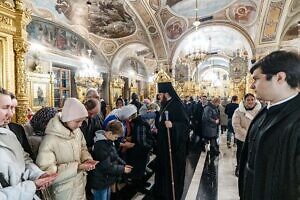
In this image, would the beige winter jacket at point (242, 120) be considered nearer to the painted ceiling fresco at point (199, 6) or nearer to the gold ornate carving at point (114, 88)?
the painted ceiling fresco at point (199, 6)

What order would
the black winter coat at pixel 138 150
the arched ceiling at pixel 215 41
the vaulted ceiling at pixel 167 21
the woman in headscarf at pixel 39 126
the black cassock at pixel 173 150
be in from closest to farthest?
the woman in headscarf at pixel 39 126 < the black cassock at pixel 173 150 < the black winter coat at pixel 138 150 < the vaulted ceiling at pixel 167 21 < the arched ceiling at pixel 215 41

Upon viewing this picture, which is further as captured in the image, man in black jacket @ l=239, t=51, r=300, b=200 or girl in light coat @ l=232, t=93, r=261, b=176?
girl in light coat @ l=232, t=93, r=261, b=176

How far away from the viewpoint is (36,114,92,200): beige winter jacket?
7.49 ft

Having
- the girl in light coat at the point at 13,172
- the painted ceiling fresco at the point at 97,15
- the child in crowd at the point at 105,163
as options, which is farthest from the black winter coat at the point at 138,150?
the painted ceiling fresco at the point at 97,15

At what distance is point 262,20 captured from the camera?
12.1 meters

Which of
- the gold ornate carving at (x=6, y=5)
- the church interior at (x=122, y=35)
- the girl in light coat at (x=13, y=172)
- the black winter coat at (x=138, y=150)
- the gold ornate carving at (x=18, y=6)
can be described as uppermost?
the church interior at (x=122, y=35)

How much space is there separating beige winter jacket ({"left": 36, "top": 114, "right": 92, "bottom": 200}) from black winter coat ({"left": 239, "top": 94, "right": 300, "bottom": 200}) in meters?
1.71

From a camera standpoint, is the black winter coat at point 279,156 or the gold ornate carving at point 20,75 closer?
the black winter coat at point 279,156

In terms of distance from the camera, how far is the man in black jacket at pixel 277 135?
147cm

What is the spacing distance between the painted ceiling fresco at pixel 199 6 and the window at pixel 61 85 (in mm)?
7056

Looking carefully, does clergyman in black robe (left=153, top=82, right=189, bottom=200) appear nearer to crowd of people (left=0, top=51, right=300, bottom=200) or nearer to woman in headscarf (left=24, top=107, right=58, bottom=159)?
crowd of people (left=0, top=51, right=300, bottom=200)

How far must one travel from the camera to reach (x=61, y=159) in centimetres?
239

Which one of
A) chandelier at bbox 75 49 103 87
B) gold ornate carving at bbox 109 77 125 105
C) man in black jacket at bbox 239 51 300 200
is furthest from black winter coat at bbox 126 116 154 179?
gold ornate carving at bbox 109 77 125 105

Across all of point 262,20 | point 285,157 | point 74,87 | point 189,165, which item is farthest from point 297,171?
point 74,87
